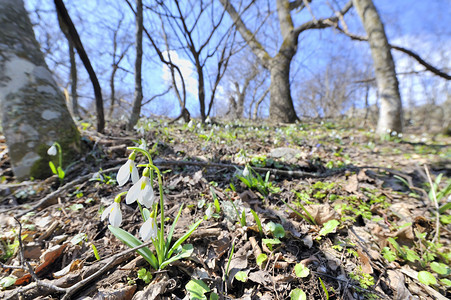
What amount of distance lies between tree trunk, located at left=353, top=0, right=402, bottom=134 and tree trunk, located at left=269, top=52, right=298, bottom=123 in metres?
2.78

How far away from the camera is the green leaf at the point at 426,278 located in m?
1.03

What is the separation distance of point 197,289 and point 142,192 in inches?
23.7

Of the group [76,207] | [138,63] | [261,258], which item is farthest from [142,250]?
[138,63]

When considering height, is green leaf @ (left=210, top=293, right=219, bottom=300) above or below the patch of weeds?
below

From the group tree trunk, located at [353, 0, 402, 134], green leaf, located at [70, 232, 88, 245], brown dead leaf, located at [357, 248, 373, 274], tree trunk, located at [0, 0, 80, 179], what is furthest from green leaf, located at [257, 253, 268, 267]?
tree trunk, located at [353, 0, 402, 134]

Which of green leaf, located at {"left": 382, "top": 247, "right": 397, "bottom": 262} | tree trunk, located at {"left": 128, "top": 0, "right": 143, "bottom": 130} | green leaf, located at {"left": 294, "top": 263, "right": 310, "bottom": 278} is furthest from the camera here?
tree trunk, located at {"left": 128, "top": 0, "right": 143, "bottom": 130}

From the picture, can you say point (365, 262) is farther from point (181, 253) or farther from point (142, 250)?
point (142, 250)

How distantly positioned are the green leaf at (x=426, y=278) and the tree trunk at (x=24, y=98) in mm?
3547

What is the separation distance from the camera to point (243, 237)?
4.42 ft

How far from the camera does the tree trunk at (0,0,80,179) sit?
1.97 metres

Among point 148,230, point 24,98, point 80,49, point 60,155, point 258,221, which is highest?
point 80,49

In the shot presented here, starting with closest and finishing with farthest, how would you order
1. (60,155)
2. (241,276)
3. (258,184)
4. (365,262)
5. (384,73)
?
(241,276) < (365,262) < (258,184) < (60,155) < (384,73)

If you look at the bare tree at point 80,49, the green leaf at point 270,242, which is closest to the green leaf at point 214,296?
the green leaf at point 270,242

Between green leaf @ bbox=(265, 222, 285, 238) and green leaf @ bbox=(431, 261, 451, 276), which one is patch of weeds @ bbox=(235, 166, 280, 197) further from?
green leaf @ bbox=(431, 261, 451, 276)
